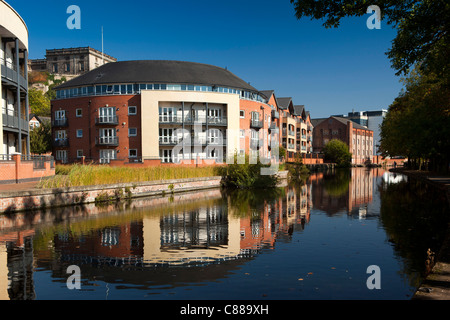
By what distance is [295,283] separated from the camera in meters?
7.58

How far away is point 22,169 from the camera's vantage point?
2264cm

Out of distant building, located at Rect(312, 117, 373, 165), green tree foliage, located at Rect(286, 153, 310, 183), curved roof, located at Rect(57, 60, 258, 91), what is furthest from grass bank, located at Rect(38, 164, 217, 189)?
distant building, located at Rect(312, 117, 373, 165)

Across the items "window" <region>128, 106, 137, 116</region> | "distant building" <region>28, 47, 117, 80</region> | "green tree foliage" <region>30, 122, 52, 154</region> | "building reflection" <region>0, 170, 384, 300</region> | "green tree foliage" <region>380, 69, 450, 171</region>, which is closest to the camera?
"building reflection" <region>0, 170, 384, 300</region>

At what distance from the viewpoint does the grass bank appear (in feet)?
66.1

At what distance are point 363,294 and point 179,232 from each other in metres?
7.51

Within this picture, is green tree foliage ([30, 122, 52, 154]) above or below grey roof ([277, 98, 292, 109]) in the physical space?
below

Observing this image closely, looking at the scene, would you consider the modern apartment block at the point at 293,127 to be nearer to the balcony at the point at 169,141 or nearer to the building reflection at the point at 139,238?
the balcony at the point at 169,141

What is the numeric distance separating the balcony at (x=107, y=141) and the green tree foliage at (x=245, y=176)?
19753 millimetres

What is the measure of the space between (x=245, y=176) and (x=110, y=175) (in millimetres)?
12800

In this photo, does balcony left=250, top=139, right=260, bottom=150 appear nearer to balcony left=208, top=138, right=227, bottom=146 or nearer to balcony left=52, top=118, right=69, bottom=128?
balcony left=208, top=138, right=227, bottom=146

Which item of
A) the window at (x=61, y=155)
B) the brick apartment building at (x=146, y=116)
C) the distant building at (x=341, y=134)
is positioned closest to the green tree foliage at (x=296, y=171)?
the brick apartment building at (x=146, y=116)

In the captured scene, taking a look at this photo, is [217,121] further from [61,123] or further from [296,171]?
[61,123]

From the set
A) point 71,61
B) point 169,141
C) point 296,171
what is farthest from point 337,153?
point 71,61

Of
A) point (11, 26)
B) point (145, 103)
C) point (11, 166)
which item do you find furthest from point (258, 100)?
point (11, 166)
